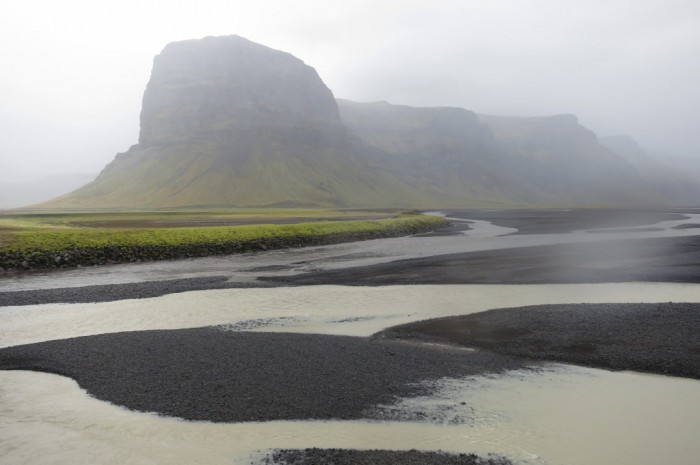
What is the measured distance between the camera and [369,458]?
11.2 meters

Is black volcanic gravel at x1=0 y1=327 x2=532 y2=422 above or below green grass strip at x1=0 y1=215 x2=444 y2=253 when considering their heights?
below

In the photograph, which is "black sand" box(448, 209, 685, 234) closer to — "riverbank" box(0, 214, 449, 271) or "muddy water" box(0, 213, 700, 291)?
"muddy water" box(0, 213, 700, 291)

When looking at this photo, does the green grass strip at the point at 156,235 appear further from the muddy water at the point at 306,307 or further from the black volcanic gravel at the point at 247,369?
the black volcanic gravel at the point at 247,369

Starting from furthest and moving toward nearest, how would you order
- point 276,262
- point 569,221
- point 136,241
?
point 569,221 → point 136,241 → point 276,262

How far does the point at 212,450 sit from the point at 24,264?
132ft

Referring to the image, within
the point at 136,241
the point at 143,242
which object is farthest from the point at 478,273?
the point at 136,241

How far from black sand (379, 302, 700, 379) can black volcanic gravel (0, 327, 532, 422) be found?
1872 mm

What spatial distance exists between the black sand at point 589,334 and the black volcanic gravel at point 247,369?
6.14ft

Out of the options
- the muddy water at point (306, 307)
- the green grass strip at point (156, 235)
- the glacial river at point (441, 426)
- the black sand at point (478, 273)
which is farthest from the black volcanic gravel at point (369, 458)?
the green grass strip at point (156, 235)

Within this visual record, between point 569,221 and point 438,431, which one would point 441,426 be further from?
point 569,221

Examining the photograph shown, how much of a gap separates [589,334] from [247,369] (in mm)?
14277

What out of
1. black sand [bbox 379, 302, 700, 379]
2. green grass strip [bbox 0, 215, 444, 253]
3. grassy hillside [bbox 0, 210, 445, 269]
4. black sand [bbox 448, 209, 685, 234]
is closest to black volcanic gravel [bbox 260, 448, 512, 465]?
black sand [bbox 379, 302, 700, 379]

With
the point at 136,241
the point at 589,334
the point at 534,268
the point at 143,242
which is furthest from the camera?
the point at 143,242

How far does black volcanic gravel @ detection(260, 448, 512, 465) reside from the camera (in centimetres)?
1098
